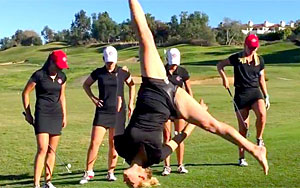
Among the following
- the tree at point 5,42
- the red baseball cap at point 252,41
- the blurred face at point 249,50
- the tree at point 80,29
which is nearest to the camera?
the red baseball cap at point 252,41

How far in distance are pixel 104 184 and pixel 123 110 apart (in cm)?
123

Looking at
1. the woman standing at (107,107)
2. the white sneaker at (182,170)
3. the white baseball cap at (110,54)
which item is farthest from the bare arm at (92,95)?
the white sneaker at (182,170)

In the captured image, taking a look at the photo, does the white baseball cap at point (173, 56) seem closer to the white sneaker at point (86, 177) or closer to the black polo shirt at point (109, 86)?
the black polo shirt at point (109, 86)

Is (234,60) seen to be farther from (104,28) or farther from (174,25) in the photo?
(104,28)

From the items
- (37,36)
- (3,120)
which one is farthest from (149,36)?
→ (37,36)

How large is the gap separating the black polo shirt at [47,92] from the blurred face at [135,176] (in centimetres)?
383

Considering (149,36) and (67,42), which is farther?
(67,42)

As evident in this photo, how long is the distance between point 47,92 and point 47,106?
0.21 m

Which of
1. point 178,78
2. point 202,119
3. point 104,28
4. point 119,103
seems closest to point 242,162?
point 178,78

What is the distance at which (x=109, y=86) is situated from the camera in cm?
967

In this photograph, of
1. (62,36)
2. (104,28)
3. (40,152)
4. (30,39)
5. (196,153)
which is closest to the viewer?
(40,152)

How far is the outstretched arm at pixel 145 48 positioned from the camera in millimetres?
6102

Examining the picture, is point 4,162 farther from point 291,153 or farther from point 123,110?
point 291,153

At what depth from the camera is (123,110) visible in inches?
383
